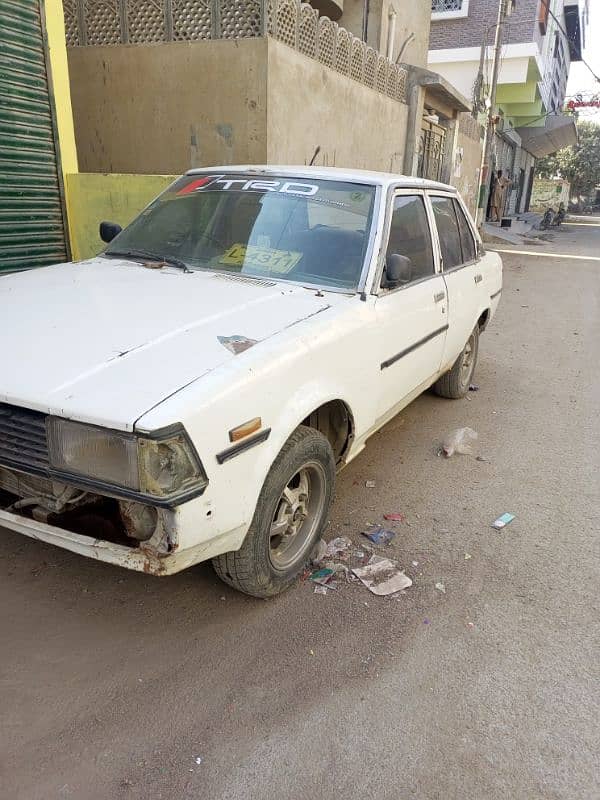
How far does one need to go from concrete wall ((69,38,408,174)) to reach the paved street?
5.21 metres

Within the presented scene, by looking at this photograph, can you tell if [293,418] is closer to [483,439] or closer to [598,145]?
[483,439]

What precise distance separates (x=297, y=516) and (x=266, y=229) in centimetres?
160

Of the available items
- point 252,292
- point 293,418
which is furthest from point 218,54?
point 293,418

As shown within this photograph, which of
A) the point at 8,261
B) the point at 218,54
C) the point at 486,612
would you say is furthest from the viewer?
the point at 218,54

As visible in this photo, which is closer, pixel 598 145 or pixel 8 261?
pixel 8 261

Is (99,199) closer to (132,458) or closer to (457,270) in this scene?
(457,270)

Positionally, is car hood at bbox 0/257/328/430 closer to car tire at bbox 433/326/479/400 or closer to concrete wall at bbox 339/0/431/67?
car tire at bbox 433/326/479/400

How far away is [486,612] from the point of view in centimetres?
271

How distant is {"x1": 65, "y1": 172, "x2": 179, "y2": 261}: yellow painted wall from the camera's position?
6344 millimetres

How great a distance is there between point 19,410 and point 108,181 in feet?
16.1

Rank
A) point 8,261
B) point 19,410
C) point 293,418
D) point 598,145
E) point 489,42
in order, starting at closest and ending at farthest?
point 19,410 < point 293,418 < point 8,261 < point 489,42 < point 598,145

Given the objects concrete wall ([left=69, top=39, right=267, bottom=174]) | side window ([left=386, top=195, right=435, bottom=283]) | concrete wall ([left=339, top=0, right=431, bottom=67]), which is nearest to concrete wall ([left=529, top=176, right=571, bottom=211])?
concrete wall ([left=339, top=0, right=431, bottom=67])

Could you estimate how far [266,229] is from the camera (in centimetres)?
343

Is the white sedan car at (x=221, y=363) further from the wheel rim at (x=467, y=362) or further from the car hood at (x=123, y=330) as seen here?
the wheel rim at (x=467, y=362)
